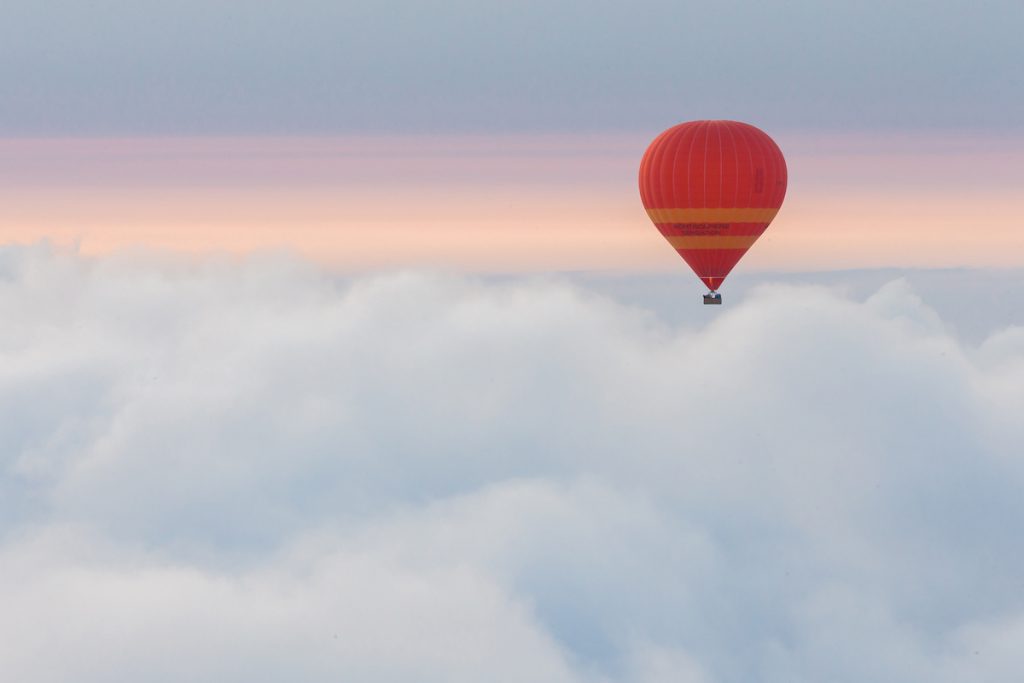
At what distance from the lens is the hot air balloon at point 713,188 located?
→ 267ft

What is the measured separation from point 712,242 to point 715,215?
6.08 ft

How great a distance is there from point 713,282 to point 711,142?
8.82m

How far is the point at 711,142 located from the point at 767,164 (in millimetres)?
3803

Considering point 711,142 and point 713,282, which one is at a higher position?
point 711,142

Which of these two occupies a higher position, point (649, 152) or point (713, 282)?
point (649, 152)

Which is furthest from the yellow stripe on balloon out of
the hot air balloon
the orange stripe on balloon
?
the orange stripe on balloon

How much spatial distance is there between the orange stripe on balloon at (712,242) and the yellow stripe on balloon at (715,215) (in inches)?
44.7

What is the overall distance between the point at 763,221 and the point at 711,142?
21.3 feet

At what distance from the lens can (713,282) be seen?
84.4 m

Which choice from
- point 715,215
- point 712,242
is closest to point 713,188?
point 715,215

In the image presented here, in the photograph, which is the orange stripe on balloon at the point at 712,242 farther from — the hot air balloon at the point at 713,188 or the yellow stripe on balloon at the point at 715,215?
the yellow stripe on balloon at the point at 715,215

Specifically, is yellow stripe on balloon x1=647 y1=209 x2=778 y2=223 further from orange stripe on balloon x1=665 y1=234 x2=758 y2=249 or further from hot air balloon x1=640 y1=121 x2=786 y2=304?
orange stripe on balloon x1=665 y1=234 x2=758 y2=249

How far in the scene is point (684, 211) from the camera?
272 ft

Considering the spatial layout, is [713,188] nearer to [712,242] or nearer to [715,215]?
[715,215]
